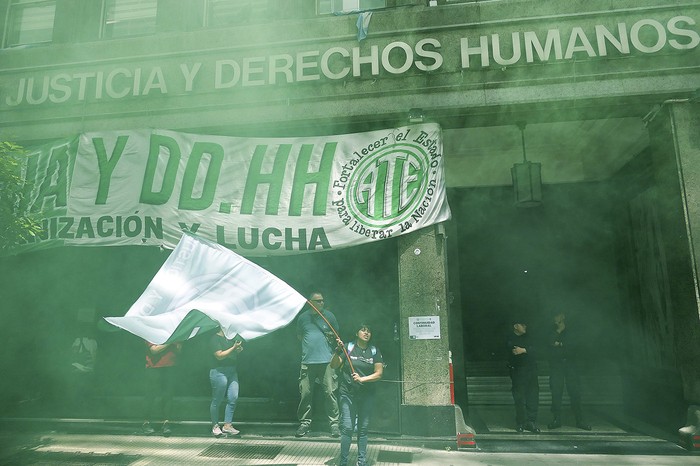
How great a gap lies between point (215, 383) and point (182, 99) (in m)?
3.83

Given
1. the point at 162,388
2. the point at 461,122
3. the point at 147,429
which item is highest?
the point at 461,122

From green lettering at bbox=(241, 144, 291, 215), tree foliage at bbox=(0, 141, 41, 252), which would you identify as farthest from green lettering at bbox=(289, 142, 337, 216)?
tree foliage at bbox=(0, 141, 41, 252)

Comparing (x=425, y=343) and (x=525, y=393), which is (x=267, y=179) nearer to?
(x=425, y=343)

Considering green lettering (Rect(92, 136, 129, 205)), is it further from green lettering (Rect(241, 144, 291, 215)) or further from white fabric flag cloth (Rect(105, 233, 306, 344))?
white fabric flag cloth (Rect(105, 233, 306, 344))

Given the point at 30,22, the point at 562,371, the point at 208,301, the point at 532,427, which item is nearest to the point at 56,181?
the point at 30,22

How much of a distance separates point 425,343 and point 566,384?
6.43ft

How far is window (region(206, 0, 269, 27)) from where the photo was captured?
7207 millimetres

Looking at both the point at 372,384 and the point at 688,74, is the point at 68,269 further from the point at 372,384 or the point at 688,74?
the point at 688,74

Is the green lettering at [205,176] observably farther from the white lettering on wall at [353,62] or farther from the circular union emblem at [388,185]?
the circular union emblem at [388,185]

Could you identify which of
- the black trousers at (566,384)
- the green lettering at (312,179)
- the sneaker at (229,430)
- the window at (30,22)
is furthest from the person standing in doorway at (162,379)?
the window at (30,22)

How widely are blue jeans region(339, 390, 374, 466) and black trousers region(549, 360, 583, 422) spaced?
3.02 meters

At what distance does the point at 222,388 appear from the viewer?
576 centimetres

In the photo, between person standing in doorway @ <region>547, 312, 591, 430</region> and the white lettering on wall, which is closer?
the white lettering on wall

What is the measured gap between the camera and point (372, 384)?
178 inches
